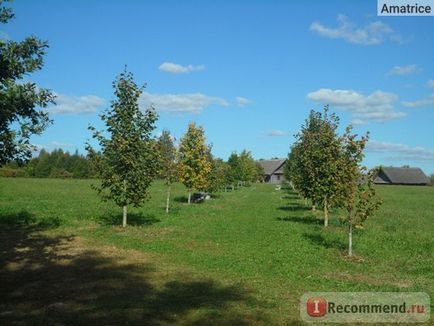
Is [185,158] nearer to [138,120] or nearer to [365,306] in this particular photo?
[138,120]

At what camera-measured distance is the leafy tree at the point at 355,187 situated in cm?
1562

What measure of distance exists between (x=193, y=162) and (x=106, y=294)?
87.6 ft

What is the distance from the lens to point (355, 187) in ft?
51.9

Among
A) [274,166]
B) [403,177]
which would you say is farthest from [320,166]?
[274,166]

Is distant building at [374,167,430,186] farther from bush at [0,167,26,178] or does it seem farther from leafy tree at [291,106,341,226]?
leafy tree at [291,106,341,226]

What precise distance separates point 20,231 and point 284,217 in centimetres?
1521

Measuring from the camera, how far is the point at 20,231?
61.8 ft

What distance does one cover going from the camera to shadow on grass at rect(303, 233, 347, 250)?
1719 centimetres

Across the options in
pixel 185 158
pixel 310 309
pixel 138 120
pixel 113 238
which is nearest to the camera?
pixel 310 309

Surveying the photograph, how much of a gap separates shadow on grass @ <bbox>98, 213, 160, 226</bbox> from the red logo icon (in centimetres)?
1340

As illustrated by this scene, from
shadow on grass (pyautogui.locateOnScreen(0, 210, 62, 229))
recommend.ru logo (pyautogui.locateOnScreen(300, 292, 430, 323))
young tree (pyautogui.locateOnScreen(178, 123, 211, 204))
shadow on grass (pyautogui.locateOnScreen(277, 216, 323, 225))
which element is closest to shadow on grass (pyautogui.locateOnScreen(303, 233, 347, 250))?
shadow on grass (pyautogui.locateOnScreen(277, 216, 323, 225))

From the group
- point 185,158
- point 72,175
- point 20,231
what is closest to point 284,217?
point 185,158

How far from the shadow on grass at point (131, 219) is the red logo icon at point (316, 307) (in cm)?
1340

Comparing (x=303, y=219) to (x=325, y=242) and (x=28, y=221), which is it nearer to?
(x=325, y=242)
